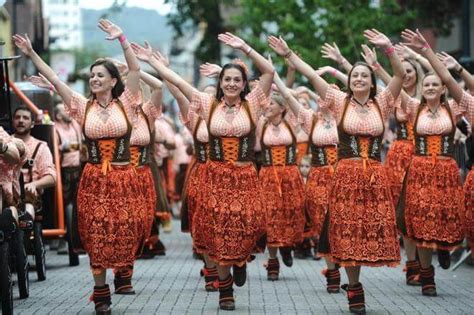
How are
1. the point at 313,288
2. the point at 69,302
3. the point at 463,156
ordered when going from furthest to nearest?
the point at 463,156
the point at 313,288
the point at 69,302

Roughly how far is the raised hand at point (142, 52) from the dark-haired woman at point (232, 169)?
1.56 feet

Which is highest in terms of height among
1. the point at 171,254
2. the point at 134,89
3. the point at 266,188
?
the point at 134,89

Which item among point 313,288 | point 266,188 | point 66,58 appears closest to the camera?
point 313,288

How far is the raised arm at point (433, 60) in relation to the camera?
12914 millimetres

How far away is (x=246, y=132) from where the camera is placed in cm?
1245

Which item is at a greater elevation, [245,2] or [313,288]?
[245,2]

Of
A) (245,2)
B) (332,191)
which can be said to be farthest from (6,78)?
(245,2)

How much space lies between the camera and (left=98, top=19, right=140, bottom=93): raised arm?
1209cm

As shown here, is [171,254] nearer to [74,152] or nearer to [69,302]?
[74,152]

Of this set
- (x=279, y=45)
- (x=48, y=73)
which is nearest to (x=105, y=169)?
(x=48, y=73)

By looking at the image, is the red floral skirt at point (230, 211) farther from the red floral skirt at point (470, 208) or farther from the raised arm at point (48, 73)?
the red floral skirt at point (470, 208)

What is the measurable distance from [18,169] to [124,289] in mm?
1928

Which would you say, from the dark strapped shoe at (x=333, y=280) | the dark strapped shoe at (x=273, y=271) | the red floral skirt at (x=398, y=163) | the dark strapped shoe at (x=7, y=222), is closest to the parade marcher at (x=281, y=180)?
the dark strapped shoe at (x=273, y=271)

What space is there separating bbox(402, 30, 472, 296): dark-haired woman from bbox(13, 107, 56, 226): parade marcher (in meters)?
3.90
